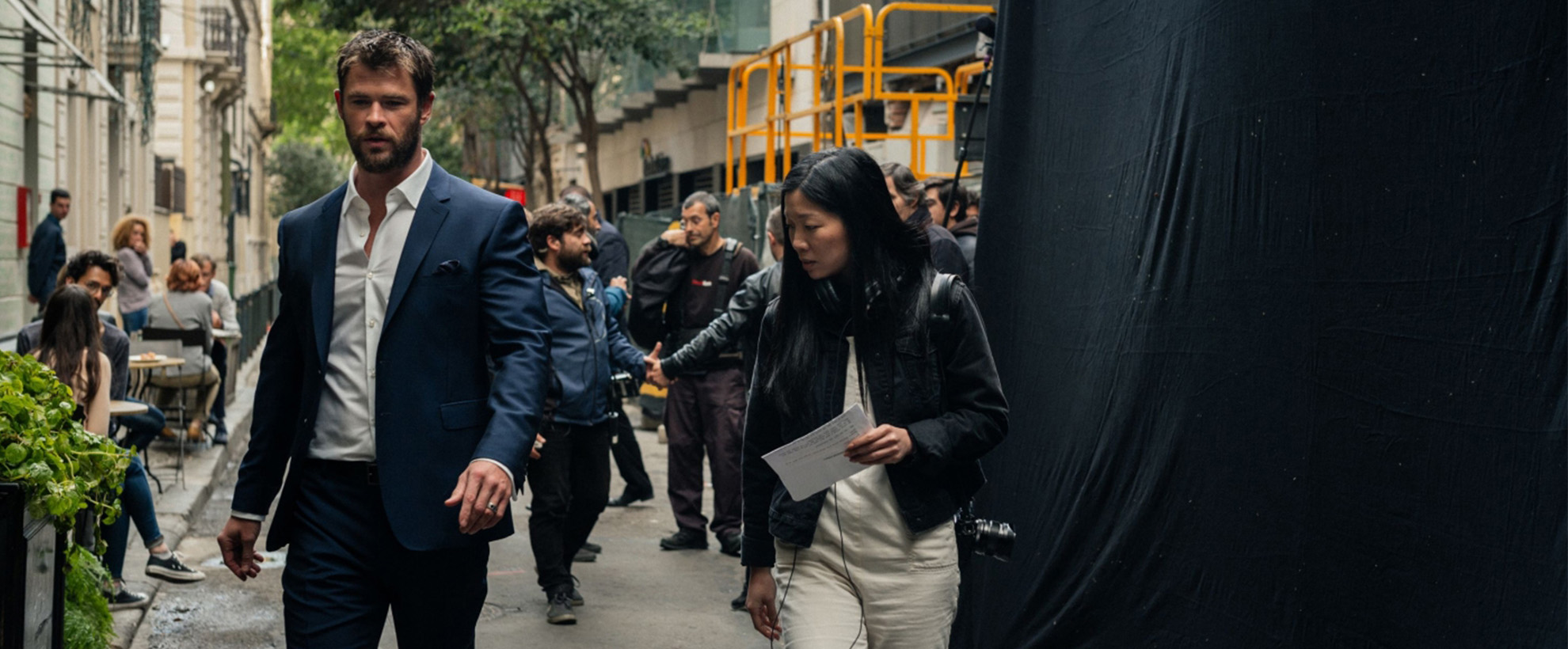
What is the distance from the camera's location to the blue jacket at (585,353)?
732 centimetres

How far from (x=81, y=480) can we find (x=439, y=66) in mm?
23174

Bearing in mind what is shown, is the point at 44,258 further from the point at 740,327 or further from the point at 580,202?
the point at 740,327

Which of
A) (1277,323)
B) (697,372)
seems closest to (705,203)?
(697,372)

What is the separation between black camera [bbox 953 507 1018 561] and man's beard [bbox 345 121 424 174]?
4.94 ft

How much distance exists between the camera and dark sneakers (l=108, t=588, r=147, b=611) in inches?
284

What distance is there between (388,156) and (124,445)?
6.52m

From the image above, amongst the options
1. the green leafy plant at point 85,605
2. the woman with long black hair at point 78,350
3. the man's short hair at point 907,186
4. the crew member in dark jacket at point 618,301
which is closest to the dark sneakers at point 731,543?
the crew member in dark jacket at point 618,301

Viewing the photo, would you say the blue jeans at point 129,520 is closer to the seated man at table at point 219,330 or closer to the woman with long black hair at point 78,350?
the woman with long black hair at point 78,350

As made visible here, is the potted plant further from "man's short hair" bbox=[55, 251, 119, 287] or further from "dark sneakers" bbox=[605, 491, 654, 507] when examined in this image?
"dark sneakers" bbox=[605, 491, 654, 507]

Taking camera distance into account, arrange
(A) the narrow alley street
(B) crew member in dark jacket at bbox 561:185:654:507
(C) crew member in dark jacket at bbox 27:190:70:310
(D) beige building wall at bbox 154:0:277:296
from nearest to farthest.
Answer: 1. (A) the narrow alley street
2. (B) crew member in dark jacket at bbox 561:185:654:507
3. (C) crew member in dark jacket at bbox 27:190:70:310
4. (D) beige building wall at bbox 154:0:277:296

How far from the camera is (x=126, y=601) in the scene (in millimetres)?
7281

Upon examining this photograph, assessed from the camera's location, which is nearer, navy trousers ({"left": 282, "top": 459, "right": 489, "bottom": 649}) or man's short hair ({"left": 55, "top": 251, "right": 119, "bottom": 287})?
navy trousers ({"left": 282, "top": 459, "right": 489, "bottom": 649})

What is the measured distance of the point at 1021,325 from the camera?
564cm

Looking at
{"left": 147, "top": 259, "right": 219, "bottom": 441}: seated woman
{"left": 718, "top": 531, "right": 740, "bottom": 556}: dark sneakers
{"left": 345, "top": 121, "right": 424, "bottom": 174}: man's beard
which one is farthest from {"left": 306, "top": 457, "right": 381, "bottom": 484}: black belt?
{"left": 147, "top": 259, "right": 219, "bottom": 441}: seated woman
